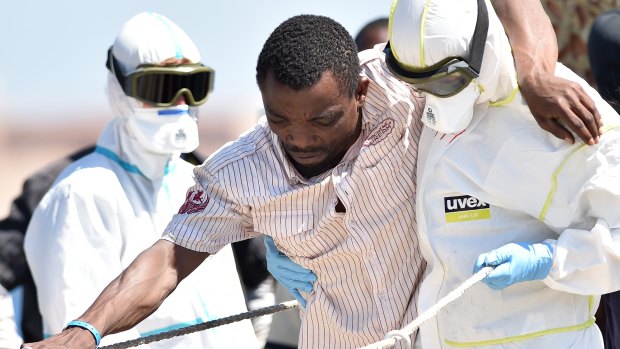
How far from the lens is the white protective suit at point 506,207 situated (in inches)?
140

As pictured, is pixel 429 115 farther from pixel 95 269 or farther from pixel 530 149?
pixel 95 269

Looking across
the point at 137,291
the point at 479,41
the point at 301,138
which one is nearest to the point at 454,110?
the point at 479,41

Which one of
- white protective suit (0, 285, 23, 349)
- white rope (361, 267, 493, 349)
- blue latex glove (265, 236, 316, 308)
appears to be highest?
white rope (361, 267, 493, 349)

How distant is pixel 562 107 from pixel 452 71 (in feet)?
0.94

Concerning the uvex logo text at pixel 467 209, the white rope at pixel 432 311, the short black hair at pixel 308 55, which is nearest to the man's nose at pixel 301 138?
the short black hair at pixel 308 55

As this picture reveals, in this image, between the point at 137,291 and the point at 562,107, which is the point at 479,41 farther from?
the point at 137,291

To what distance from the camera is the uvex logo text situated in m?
3.71

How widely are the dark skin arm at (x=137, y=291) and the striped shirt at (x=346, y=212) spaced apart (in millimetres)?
54

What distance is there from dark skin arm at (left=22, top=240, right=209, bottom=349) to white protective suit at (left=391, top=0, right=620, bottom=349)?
704mm

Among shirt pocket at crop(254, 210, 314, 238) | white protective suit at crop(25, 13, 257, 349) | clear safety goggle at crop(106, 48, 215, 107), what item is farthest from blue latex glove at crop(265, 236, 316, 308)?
clear safety goggle at crop(106, 48, 215, 107)

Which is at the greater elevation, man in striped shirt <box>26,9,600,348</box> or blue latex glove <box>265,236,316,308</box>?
man in striped shirt <box>26,9,600,348</box>

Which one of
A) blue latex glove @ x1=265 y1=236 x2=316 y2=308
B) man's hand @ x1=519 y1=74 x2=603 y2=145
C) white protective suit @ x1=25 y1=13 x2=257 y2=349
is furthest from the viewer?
Result: white protective suit @ x1=25 y1=13 x2=257 y2=349

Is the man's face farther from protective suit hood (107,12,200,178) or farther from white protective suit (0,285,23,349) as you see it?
white protective suit (0,285,23,349)

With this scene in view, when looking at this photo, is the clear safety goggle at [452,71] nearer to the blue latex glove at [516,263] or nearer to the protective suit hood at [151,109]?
the blue latex glove at [516,263]
